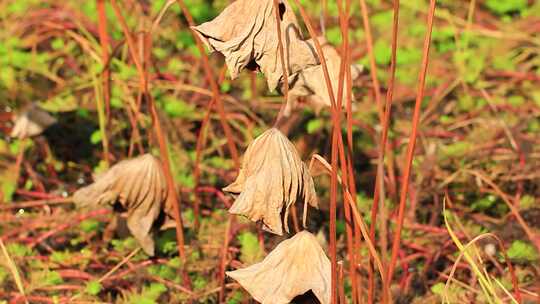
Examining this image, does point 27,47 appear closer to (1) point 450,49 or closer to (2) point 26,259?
(2) point 26,259

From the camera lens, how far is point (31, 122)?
7.69 feet

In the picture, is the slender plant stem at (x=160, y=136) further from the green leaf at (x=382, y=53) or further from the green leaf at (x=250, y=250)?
the green leaf at (x=382, y=53)

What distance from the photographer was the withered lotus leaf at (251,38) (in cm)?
135

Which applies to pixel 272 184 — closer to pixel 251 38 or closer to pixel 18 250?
pixel 251 38

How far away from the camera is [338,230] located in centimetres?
216

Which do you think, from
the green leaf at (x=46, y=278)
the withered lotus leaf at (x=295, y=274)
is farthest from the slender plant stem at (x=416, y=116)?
the green leaf at (x=46, y=278)

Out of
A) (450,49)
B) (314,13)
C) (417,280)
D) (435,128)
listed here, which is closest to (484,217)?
(417,280)

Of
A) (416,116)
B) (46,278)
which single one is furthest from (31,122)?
(416,116)

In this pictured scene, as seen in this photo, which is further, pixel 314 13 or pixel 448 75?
Answer: pixel 314 13

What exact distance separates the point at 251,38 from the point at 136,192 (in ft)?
1.95

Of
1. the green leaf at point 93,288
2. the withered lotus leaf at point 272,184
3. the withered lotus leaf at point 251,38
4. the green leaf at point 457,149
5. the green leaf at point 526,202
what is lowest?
the green leaf at point 93,288

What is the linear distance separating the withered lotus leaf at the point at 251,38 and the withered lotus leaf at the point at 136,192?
0.50 metres

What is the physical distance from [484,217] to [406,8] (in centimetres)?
125

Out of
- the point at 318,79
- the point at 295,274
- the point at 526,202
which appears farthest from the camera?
the point at 526,202
